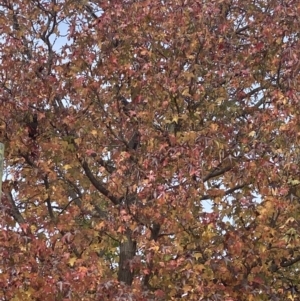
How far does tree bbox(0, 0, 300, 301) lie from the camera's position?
23.8ft

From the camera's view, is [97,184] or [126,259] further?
[97,184]

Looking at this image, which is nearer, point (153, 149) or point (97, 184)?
point (153, 149)

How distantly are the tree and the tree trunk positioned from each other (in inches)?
1.1

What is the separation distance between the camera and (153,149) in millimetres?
7852

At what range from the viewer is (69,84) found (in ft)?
27.3

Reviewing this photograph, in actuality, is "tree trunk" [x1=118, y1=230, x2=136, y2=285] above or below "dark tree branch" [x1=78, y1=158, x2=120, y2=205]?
below

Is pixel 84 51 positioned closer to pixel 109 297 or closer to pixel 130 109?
pixel 130 109

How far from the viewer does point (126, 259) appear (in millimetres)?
8188

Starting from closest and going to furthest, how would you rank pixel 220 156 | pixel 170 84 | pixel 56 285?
pixel 56 285 → pixel 220 156 → pixel 170 84

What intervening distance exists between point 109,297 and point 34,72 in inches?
130

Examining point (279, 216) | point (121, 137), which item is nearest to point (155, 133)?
point (121, 137)

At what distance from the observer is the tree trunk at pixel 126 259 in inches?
325

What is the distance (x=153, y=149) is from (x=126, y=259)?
158 centimetres

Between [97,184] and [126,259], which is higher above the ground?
[97,184]
